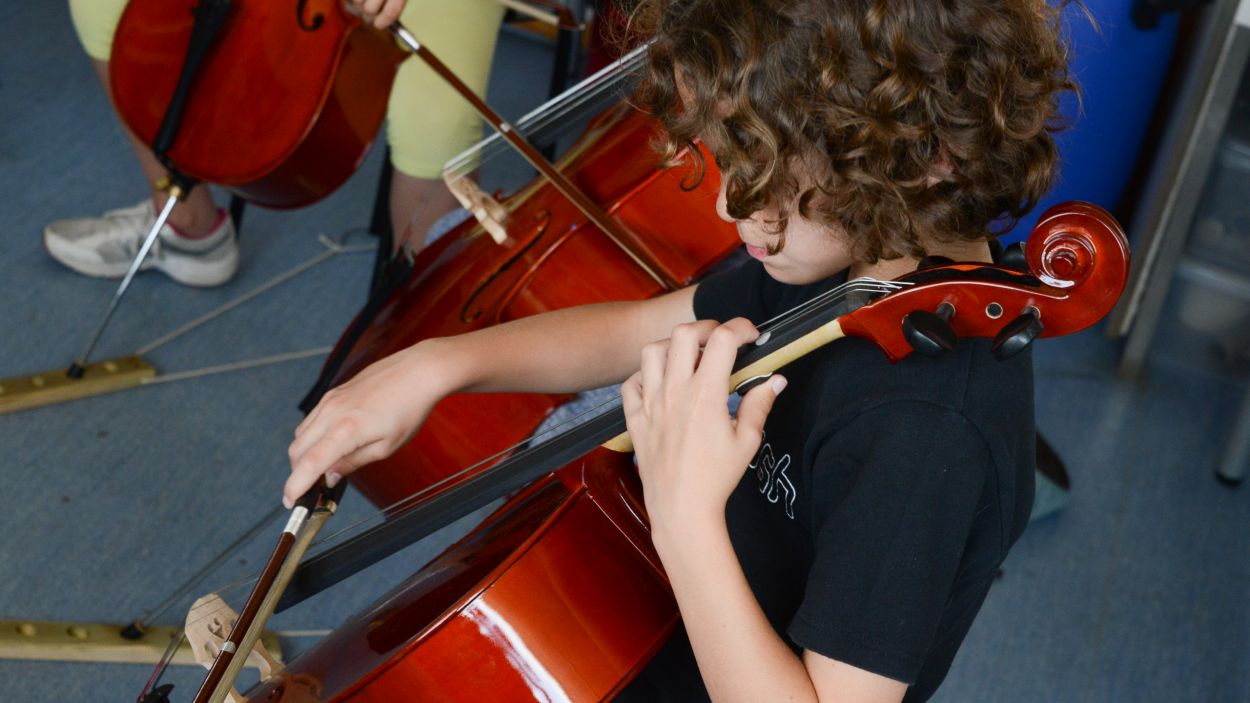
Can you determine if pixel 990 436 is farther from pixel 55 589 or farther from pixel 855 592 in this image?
pixel 55 589

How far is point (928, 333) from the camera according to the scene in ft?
2.23

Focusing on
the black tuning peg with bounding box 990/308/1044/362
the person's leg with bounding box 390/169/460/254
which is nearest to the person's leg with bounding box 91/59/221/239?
the person's leg with bounding box 390/169/460/254

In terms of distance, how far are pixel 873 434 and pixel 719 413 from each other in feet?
0.30

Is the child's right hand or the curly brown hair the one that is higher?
the curly brown hair

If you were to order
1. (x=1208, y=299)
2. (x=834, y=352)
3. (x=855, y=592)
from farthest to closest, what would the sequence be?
(x=1208, y=299), (x=834, y=352), (x=855, y=592)

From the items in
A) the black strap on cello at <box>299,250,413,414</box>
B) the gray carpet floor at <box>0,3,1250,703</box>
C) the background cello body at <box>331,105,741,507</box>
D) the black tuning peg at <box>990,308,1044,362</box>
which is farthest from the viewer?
the gray carpet floor at <box>0,3,1250,703</box>

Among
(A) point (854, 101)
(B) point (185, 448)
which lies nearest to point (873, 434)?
(A) point (854, 101)

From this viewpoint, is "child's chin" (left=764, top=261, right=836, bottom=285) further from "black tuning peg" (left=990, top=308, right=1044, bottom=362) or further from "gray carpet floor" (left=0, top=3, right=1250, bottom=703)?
"gray carpet floor" (left=0, top=3, right=1250, bottom=703)

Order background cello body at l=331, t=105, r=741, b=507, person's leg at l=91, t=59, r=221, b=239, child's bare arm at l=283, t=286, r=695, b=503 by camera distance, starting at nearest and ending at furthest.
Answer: child's bare arm at l=283, t=286, r=695, b=503 → background cello body at l=331, t=105, r=741, b=507 → person's leg at l=91, t=59, r=221, b=239

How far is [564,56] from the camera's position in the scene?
2090 mm

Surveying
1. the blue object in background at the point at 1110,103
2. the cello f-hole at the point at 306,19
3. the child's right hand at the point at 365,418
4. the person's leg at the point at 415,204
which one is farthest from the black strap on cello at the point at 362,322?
the blue object in background at the point at 1110,103

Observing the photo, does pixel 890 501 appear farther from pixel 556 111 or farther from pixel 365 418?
pixel 556 111

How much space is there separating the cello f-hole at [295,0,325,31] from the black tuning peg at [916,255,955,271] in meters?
0.90

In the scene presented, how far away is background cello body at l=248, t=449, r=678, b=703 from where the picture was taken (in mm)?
788
